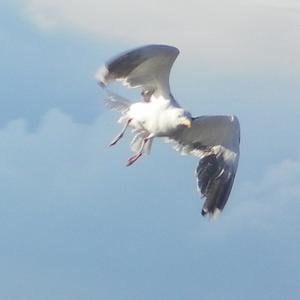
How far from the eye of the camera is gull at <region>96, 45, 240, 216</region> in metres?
10.7

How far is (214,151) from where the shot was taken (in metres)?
11.4

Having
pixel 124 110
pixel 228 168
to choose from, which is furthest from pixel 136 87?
pixel 228 168

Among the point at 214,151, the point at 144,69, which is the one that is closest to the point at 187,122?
the point at 144,69

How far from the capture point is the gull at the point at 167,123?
10.7m

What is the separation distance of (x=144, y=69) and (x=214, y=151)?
32.5 inches

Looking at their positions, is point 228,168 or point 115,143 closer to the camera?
point 115,143

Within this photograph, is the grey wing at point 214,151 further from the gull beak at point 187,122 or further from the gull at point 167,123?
the gull beak at point 187,122

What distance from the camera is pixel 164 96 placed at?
35.9ft

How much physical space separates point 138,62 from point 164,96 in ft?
1.00

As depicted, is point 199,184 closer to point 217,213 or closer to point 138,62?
point 217,213

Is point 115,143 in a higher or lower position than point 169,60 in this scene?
lower

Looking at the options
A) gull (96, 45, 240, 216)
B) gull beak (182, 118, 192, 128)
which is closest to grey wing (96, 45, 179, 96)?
gull (96, 45, 240, 216)

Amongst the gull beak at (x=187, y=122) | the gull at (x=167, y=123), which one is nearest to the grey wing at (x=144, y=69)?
the gull at (x=167, y=123)

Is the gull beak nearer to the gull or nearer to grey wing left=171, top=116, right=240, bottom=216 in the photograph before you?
the gull
